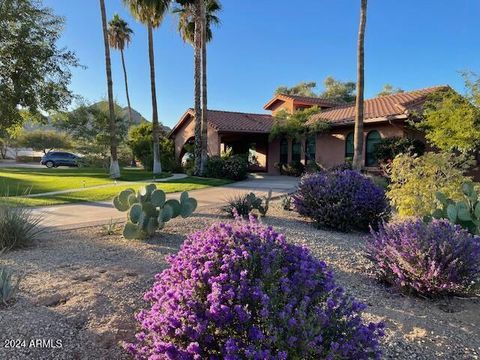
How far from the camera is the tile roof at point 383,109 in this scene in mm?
18359

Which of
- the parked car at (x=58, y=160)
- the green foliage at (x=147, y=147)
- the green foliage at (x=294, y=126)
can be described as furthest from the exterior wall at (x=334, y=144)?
the parked car at (x=58, y=160)

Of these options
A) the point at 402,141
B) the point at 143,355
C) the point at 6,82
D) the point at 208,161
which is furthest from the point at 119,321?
the point at 208,161

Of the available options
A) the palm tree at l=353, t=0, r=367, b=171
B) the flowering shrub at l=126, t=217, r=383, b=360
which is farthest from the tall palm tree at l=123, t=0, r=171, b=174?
the flowering shrub at l=126, t=217, r=383, b=360

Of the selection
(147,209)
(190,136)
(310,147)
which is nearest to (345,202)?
(147,209)

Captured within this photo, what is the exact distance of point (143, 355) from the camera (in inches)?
101

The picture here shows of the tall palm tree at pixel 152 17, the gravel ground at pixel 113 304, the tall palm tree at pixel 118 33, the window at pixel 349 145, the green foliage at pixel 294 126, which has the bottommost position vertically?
the gravel ground at pixel 113 304

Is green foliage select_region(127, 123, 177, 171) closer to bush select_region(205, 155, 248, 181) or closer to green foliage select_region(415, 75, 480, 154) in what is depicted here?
bush select_region(205, 155, 248, 181)

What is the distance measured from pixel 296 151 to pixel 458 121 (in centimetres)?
1244

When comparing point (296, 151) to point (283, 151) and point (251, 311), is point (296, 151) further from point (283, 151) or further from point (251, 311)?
point (251, 311)

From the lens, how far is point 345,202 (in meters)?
7.73

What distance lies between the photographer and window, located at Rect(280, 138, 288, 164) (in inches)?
1037

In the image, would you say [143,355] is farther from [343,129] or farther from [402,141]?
[343,129]

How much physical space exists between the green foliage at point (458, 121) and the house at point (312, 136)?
7.42 ft

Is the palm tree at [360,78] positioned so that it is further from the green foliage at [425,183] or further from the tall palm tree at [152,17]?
the tall palm tree at [152,17]
